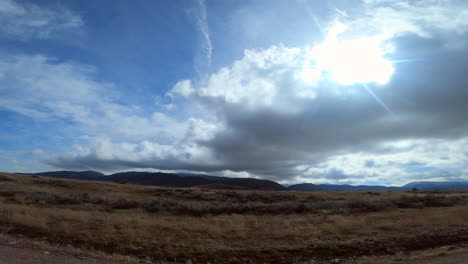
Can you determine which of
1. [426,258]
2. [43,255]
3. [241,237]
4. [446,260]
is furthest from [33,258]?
[446,260]

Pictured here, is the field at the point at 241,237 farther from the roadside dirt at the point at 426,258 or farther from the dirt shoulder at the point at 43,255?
the dirt shoulder at the point at 43,255

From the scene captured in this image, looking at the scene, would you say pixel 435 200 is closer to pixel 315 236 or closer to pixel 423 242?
pixel 423 242

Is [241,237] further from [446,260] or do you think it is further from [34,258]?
[34,258]

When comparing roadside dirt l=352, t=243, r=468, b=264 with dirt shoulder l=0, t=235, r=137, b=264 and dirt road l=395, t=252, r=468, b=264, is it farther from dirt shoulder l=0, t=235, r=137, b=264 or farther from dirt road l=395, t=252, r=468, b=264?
dirt shoulder l=0, t=235, r=137, b=264

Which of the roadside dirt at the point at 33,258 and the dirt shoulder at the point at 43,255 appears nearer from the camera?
the roadside dirt at the point at 33,258


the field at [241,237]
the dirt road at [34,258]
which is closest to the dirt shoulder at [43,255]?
the dirt road at [34,258]

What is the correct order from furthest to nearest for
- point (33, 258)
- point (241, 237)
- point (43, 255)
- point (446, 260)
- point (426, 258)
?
point (241, 237) → point (426, 258) → point (446, 260) → point (43, 255) → point (33, 258)

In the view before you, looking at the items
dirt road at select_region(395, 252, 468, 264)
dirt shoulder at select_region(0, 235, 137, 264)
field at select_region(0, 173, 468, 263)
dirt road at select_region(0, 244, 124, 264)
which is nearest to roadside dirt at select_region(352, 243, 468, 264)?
dirt road at select_region(395, 252, 468, 264)

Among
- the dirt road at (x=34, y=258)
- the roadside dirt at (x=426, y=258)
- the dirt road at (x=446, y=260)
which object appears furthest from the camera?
the roadside dirt at (x=426, y=258)

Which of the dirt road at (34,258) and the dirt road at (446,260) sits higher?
the dirt road at (446,260)

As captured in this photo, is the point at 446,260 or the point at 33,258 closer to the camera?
the point at 33,258

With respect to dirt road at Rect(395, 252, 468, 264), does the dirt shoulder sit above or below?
below

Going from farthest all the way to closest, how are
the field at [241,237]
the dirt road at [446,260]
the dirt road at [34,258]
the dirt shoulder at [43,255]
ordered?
the field at [241,237] < the dirt road at [446,260] < the dirt shoulder at [43,255] < the dirt road at [34,258]

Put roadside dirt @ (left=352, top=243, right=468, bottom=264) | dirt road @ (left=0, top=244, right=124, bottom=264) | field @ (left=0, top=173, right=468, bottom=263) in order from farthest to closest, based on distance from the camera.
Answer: field @ (left=0, top=173, right=468, bottom=263) → roadside dirt @ (left=352, top=243, right=468, bottom=264) → dirt road @ (left=0, top=244, right=124, bottom=264)
